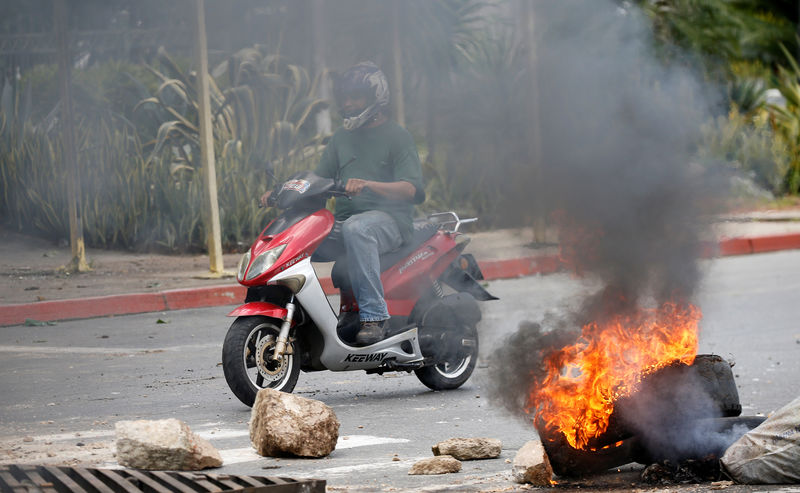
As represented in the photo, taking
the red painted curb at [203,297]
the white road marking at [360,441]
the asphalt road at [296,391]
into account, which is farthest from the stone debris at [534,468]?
the red painted curb at [203,297]

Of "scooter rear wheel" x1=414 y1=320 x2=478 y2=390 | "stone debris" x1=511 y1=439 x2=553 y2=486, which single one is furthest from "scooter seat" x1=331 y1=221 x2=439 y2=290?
"stone debris" x1=511 y1=439 x2=553 y2=486

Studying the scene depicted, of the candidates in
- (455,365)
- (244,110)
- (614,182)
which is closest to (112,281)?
(244,110)

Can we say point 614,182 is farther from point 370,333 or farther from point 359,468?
point 370,333

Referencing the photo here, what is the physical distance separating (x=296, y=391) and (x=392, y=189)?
46.8 inches

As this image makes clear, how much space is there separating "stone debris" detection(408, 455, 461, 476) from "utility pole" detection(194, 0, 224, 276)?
6750 mm

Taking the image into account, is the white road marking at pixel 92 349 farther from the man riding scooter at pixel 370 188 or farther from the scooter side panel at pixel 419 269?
the scooter side panel at pixel 419 269

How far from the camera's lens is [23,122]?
1280 centimetres

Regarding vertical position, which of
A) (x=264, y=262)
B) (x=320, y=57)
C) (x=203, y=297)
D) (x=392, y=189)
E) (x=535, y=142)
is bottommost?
(x=203, y=297)

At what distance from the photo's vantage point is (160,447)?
4.06 m

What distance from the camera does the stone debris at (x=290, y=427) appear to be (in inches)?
172

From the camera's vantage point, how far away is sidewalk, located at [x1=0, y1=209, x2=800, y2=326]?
902 cm

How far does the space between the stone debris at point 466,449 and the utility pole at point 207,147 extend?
6.55 m

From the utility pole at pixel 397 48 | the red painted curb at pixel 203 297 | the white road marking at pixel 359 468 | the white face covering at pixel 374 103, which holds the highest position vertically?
the utility pole at pixel 397 48

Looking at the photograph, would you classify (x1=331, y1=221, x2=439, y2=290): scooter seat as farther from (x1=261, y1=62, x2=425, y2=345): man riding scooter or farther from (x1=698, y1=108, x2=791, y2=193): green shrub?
(x1=698, y1=108, x2=791, y2=193): green shrub
